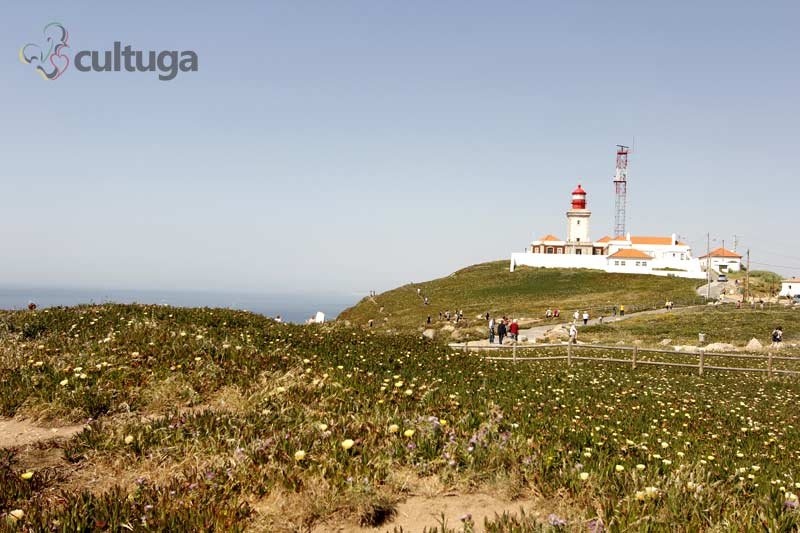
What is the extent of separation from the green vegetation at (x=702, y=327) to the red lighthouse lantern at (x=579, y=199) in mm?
59813

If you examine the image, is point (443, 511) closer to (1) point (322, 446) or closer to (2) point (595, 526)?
(2) point (595, 526)

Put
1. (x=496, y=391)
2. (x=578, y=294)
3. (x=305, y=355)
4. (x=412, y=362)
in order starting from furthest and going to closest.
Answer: (x=578, y=294)
(x=412, y=362)
(x=305, y=355)
(x=496, y=391)

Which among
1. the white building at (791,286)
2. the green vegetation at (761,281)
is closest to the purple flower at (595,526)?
the green vegetation at (761,281)

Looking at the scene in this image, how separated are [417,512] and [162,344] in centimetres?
742

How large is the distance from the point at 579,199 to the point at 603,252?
12824 mm

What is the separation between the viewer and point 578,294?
288ft

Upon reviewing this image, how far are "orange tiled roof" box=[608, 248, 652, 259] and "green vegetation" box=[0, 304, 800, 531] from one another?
101142mm

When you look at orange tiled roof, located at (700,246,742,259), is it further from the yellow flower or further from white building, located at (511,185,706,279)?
the yellow flower

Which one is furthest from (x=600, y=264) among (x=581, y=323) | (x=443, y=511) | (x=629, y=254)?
(x=443, y=511)

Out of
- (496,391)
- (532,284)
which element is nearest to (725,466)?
(496,391)

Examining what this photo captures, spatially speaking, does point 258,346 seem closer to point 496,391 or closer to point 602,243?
point 496,391

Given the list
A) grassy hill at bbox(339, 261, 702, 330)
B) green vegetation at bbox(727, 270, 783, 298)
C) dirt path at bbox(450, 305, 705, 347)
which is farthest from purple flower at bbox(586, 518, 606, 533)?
green vegetation at bbox(727, 270, 783, 298)

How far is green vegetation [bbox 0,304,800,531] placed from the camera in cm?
459

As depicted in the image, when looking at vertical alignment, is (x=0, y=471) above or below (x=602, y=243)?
below
